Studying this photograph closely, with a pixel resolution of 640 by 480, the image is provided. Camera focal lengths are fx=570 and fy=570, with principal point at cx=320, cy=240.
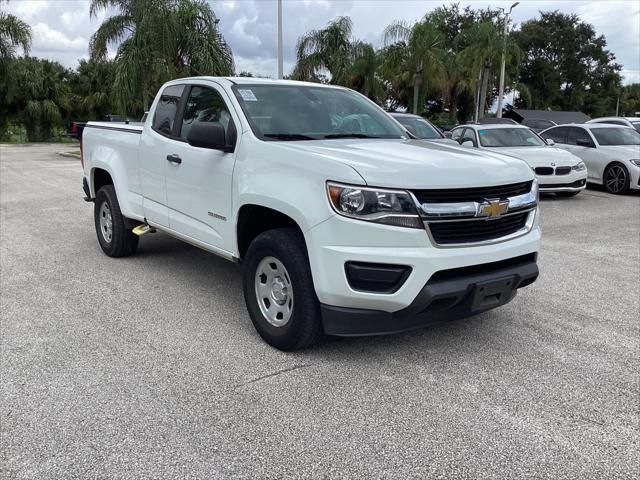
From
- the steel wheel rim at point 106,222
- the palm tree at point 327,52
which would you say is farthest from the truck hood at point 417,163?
the palm tree at point 327,52

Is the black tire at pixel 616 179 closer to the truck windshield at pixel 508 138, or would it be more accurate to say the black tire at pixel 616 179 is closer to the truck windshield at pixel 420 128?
the truck windshield at pixel 508 138

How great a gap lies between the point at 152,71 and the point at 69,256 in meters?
14.6

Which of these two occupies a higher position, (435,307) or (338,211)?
(338,211)

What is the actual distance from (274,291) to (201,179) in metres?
1.21

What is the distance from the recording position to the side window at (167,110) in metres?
5.16

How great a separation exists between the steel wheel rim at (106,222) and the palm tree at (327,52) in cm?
1852

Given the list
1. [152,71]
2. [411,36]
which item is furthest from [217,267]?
[411,36]

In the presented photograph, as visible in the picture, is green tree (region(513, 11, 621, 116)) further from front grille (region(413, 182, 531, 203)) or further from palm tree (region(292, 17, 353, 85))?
front grille (region(413, 182, 531, 203))

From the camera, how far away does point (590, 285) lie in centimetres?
559

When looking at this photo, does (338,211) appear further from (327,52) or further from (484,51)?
(484,51)

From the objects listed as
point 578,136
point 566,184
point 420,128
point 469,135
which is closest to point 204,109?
point 420,128

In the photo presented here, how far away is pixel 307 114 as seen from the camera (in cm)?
453

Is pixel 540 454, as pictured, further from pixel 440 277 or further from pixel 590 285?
pixel 590 285

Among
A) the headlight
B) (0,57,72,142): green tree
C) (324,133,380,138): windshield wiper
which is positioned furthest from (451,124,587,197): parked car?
(0,57,72,142): green tree
